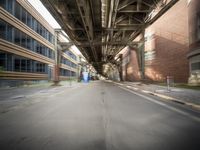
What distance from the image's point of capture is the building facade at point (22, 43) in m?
23.2

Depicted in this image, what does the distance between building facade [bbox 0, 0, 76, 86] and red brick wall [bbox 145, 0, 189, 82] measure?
16931 mm

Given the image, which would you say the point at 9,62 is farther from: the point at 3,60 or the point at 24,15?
the point at 24,15

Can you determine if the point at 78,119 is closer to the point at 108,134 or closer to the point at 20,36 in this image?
the point at 108,134

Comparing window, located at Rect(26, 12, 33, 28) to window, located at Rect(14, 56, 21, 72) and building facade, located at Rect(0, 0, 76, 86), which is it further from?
window, located at Rect(14, 56, 21, 72)

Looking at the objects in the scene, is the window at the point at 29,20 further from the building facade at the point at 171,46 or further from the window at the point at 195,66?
the window at the point at 195,66

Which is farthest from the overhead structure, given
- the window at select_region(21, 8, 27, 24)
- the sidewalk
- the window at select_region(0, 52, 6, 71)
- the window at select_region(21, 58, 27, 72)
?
the window at select_region(21, 8, 27, 24)

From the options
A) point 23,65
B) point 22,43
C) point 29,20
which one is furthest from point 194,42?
point 29,20

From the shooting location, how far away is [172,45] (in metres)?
28.0

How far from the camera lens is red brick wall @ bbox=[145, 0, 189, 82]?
2708cm

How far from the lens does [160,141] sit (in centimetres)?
347

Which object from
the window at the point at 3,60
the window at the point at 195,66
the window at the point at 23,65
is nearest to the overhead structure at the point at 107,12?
the window at the point at 195,66

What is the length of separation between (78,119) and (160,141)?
2.50m

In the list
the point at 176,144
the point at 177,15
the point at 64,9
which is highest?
the point at 177,15

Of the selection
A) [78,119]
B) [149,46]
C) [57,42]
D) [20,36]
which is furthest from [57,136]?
[149,46]
